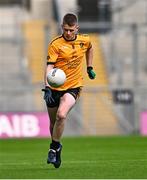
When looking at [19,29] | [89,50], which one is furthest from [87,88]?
[89,50]

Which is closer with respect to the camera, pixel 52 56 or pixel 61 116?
pixel 61 116

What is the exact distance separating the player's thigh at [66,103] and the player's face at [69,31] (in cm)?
89

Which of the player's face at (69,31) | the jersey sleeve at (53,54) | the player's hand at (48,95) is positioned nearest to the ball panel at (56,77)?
the player's hand at (48,95)

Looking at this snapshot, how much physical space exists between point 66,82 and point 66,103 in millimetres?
411

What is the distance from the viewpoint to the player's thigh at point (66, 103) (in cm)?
1307

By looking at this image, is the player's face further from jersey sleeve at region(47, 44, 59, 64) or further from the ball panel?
the ball panel

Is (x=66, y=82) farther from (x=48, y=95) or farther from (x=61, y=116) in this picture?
(x=61, y=116)

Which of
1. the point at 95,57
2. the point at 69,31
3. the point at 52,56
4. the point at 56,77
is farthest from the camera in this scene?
the point at 95,57

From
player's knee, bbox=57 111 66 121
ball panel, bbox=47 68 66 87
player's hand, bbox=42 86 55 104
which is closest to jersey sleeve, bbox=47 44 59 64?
ball panel, bbox=47 68 66 87

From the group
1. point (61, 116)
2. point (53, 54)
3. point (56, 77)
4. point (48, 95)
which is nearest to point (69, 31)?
point (53, 54)

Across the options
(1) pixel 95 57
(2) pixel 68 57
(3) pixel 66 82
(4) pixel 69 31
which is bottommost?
(1) pixel 95 57

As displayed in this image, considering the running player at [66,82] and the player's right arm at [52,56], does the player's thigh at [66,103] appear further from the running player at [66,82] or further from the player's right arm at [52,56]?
the player's right arm at [52,56]

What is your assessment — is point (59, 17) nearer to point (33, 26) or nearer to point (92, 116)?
point (33, 26)

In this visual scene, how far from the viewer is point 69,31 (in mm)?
13133
